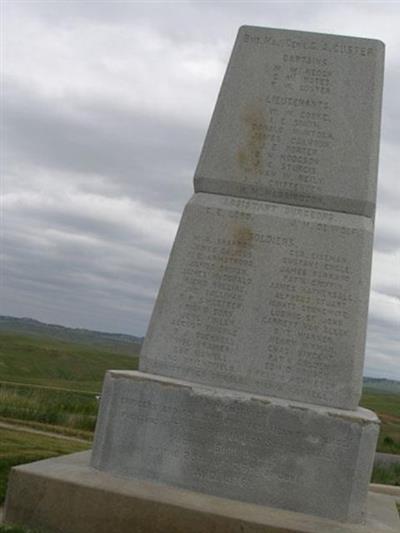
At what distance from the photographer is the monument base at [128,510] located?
4.91m

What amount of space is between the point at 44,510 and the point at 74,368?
219ft

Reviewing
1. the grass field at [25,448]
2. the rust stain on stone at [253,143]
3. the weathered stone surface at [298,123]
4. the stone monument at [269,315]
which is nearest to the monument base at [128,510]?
the stone monument at [269,315]

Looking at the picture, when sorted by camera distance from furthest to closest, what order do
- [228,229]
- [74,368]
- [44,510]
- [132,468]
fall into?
[74,368] → [228,229] → [132,468] → [44,510]

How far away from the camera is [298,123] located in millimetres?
6184

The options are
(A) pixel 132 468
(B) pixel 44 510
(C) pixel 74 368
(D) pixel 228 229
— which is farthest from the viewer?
(C) pixel 74 368

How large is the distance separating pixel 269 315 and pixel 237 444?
94 centimetres

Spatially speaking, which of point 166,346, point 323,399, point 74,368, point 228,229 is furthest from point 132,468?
point 74,368

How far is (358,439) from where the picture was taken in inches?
206

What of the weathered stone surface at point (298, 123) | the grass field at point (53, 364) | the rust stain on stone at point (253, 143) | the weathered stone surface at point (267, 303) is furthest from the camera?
the grass field at point (53, 364)

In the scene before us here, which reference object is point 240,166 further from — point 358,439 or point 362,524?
point 362,524

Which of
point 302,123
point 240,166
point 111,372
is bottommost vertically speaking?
point 111,372

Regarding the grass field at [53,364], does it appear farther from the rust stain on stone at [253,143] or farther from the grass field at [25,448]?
the rust stain on stone at [253,143]

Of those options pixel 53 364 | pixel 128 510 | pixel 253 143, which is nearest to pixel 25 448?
pixel 128 510

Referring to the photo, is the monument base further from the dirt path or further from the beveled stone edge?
the dirt path
